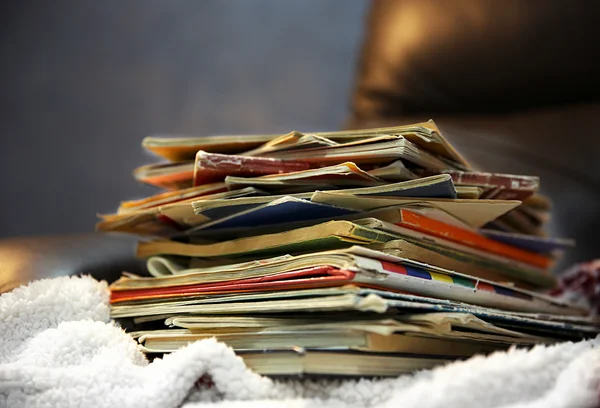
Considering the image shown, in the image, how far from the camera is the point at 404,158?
588mm

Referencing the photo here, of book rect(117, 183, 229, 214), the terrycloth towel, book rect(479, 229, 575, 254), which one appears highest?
book rect(117, 183, 229, 214)

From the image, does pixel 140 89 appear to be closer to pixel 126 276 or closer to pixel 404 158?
pixel 126 276

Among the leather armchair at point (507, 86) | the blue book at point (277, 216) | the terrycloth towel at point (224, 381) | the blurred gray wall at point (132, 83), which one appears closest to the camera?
the terrycloth towel at point (224, 381)

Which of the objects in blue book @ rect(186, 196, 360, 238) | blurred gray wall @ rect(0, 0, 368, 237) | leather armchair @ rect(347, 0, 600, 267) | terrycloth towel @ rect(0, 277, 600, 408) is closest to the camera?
terrycloth towel @ rect(0, 277, 600, 408)

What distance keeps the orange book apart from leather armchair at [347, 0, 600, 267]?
29cm

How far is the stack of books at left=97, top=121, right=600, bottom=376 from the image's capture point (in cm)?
52

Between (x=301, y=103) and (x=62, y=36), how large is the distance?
600 millimetres

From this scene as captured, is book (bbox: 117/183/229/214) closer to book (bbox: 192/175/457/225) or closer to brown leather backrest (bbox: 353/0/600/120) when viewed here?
book (bbox: 192/175/457/225)

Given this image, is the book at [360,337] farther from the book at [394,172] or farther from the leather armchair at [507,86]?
the leather armchair at [507,86]

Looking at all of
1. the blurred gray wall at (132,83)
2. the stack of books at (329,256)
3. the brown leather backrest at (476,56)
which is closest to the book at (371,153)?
the stack of books at (329,256)

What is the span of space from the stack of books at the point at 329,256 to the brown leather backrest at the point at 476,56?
23.3 inches

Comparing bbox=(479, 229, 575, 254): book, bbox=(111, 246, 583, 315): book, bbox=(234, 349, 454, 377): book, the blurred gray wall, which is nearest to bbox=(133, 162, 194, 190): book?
bbox=(111, 246, 583, 315): book

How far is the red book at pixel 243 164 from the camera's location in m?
→ 0.62

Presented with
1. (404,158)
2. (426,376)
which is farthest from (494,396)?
(404,158)
